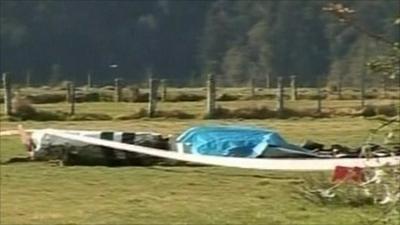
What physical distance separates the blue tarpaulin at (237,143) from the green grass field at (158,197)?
0.65 m

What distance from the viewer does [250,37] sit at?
80.9 metres

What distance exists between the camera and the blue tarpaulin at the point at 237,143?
47.7ft

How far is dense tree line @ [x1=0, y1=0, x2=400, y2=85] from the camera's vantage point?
74113mm

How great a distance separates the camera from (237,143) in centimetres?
1509

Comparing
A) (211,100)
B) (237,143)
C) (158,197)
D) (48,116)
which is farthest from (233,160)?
(211,100)

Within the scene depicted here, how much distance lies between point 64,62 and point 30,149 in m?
60.5

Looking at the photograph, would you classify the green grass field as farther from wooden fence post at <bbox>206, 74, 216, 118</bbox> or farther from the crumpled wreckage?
wooden fence post at <bbox>206, 74, 216, 118</bbox>

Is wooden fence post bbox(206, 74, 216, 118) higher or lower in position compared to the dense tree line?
lower

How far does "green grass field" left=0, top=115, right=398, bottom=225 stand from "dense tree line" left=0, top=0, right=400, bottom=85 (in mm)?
55304

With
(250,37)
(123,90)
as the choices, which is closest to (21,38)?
(250,37)

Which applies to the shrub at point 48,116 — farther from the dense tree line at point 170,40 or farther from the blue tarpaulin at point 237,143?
the dense tree line at point 170,40

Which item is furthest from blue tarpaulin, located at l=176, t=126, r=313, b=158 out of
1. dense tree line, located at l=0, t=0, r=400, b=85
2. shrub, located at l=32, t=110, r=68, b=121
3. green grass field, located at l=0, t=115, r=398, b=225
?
dense tree line, located at l=0, t=0, r=400, b=85

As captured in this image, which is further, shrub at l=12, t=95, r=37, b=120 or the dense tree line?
the dense tree line

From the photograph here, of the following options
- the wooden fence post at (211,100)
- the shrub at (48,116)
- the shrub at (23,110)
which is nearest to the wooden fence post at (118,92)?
the wooden fence post at (211,100)
